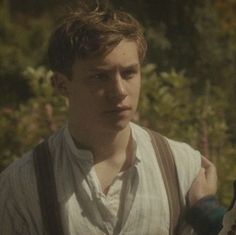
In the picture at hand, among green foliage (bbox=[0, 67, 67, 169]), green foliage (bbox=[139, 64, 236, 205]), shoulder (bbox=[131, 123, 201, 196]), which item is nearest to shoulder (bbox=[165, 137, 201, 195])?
shoulder (bbox=[131, 123, 201, 196])

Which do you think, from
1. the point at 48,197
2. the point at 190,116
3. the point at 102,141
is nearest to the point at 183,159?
the point at 102,141

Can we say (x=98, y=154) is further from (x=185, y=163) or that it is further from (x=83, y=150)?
(x=185, y=163)

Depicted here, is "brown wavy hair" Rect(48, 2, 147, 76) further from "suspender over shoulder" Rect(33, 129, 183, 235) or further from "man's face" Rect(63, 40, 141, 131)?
"suspender over shoulder" Rect(33, 129, 183, 235)

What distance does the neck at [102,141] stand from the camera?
141cm

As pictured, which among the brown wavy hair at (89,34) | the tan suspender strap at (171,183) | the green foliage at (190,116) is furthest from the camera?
the green foliage at (190,116)

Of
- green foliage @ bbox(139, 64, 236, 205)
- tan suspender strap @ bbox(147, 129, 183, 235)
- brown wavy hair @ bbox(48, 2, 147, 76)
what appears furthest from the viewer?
green foliage @ bbox(139, 64, 236, 205)

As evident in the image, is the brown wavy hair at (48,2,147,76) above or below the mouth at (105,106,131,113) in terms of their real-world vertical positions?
above

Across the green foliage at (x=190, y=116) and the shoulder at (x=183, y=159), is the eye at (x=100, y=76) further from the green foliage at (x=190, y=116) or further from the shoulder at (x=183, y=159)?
the green foliage at (x=190, y=116)

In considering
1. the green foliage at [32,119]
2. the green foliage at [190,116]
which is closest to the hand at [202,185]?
the green foliage at [190,116]

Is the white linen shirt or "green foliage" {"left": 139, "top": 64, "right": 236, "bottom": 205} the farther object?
"green foliage" {"left": 139, "top": 64, "right": 236, "bottom": 205}

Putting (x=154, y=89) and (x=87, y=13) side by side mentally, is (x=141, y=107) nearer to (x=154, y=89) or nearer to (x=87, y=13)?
(x=154, y=89)

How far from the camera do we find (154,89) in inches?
90.6

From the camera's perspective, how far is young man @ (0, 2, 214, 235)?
4.41ft

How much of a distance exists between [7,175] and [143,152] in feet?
0.87
